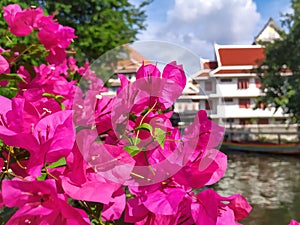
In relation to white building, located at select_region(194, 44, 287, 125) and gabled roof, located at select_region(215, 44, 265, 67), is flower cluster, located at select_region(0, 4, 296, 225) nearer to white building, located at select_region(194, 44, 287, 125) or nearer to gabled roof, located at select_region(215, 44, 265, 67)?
white building, located at select_region(194, 44, 287, 125)

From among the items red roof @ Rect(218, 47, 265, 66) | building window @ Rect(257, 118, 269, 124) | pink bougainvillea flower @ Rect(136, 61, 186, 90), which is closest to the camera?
pink bougainvillea flower @ Rect(136, 61, 186, 90)

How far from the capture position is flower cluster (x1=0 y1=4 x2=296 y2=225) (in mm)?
335

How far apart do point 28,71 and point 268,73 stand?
42.8 feet

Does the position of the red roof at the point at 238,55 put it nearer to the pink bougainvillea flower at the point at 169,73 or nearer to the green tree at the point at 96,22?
the green tree at the point at 96,22

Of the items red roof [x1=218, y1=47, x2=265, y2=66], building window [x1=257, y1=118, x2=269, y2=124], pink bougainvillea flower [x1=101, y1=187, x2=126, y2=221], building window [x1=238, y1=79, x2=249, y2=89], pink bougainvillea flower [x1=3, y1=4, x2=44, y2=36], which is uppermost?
red roof [x1=218, y1=47, x2=265, y2=66]

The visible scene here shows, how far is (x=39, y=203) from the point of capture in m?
0.32

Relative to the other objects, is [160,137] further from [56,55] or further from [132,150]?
[56,55]

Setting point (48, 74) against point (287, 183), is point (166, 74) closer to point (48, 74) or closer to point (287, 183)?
point (48, 74)

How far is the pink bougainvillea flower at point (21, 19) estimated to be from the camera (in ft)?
3.05

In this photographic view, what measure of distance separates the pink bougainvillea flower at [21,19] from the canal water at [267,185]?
4390 millimetres

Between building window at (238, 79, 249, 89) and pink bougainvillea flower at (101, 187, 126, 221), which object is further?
building window at (238, 79, 249, 89)

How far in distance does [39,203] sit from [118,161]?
81 mm

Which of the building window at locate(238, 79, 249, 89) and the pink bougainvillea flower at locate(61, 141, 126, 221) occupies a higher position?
the building window at locate(238, 79, 249, 89)

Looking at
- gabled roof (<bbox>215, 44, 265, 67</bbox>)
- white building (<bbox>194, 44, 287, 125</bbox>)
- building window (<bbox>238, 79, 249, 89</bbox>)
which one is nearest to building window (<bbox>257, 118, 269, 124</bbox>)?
white building (<bbox>194, 44, 287, 125</bbox>)
